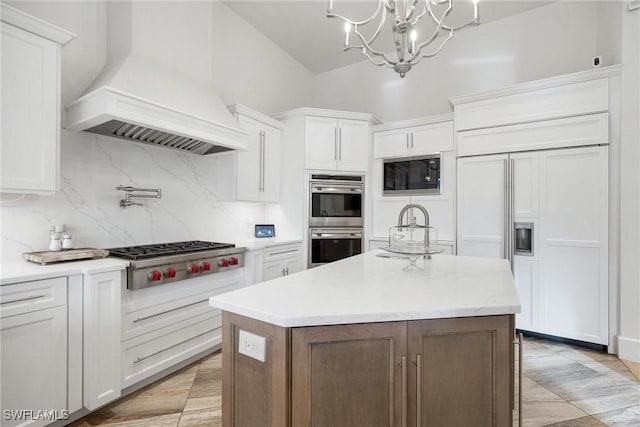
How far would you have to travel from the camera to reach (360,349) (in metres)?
1.08

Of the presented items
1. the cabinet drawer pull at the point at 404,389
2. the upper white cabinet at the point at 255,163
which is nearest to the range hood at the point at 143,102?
the upper white cabinet at the point at 255,163

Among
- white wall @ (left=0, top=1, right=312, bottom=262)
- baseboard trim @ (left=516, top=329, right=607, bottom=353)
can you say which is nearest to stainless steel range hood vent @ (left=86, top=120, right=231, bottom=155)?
white wall @ (left=0, top=1, right=312, bottom=262)

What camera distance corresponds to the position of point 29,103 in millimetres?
1790

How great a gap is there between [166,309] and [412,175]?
295 cm

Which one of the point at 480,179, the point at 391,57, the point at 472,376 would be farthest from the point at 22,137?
the point at 391,57

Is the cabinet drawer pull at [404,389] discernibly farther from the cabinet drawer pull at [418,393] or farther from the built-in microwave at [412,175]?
the built-in microwave at [412,175]

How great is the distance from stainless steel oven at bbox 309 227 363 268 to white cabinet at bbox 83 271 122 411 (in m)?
2.20

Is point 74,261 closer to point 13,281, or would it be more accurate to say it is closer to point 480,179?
point 13,281

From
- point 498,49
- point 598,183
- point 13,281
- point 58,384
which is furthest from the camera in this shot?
point 498,49

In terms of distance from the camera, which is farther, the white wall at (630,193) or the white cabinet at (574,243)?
the white cabinet at (574,243)

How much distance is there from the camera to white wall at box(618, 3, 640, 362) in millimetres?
2592

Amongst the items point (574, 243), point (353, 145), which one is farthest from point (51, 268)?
point (574, 243)

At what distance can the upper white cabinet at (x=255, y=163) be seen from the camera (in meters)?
3.27

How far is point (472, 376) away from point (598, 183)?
2.59 meters
